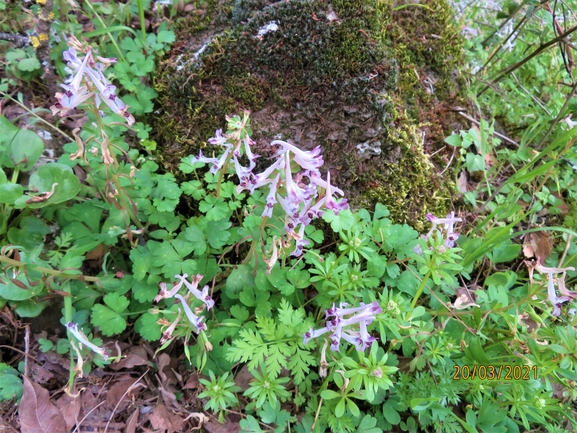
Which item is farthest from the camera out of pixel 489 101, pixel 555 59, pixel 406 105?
pixel 555 59

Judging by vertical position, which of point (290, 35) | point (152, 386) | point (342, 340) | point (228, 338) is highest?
point (290, 35)

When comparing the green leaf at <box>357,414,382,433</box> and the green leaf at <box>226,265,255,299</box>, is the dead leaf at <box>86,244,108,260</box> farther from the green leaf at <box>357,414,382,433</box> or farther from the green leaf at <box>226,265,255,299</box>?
the green leaf at <box>357,414,382,433</box>

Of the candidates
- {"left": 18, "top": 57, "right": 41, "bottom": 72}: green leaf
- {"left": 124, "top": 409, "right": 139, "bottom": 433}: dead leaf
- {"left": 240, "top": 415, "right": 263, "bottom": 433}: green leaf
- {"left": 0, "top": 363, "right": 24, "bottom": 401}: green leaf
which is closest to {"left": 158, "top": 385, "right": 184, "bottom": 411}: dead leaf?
{"left": 124, "top": 409, "right": 139, "bottom": 433}: dead leaf

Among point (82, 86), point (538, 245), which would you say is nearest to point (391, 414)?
point (538, 245)

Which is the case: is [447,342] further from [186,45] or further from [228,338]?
[186,45]

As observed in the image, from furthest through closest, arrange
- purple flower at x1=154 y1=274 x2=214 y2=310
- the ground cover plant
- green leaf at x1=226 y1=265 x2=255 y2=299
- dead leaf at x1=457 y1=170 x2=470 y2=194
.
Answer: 1. dead leaf at x1=457 y1=170 x2=470 y2=194
2. green leaf at x1=226 y1=265 x2=255 y2=299
3. the ground cover plant
4. purple flower at x1=154 y1=274 x2=214 y2=310

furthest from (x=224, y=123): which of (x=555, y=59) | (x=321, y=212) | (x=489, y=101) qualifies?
(x=555, y=59)
